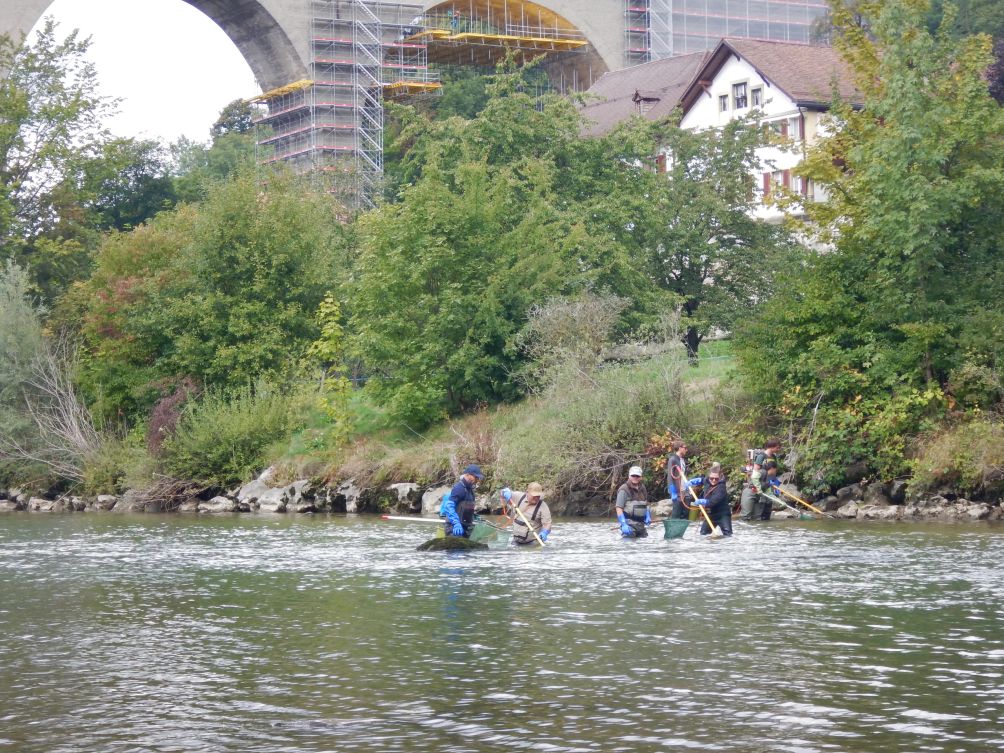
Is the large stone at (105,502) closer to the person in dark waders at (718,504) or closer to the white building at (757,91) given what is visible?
the person in dark waders at (718,504)

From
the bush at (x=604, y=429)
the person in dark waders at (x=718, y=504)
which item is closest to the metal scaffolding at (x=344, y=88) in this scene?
the bush at (x=604, y=429)

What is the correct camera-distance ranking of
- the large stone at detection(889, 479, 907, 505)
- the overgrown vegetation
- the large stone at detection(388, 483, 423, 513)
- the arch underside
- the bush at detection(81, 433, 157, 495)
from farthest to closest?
the arch underside < the bush at detection(81, 433, 157, 495) < the large stone at detection(388, 483, 423, 513) < the overgrown vegetation < the large stone at detection(889, 479, 907, 505)

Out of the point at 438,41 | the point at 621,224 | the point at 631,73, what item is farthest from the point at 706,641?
the point at 438,41

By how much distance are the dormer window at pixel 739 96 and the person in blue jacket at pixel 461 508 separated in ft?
153

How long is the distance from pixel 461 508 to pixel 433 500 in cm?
1230

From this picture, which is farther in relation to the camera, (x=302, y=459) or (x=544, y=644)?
(x=302, y=459)

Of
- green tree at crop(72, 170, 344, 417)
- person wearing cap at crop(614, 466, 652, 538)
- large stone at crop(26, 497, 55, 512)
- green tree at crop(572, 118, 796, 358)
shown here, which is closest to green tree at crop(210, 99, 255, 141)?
green tree at crop(72, 170, 344, 417)

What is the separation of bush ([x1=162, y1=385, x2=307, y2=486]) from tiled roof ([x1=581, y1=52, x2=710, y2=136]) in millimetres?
32850

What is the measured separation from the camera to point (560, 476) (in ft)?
124

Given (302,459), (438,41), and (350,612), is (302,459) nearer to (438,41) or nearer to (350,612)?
(350,612)

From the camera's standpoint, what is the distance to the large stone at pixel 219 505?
43.9 meters

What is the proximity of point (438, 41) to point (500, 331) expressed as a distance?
4863cm

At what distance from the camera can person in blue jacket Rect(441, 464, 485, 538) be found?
90.1 ft

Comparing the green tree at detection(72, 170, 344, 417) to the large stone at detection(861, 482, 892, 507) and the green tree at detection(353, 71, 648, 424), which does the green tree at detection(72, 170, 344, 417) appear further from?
the large stone at detection(861, 482, 892, 507)
